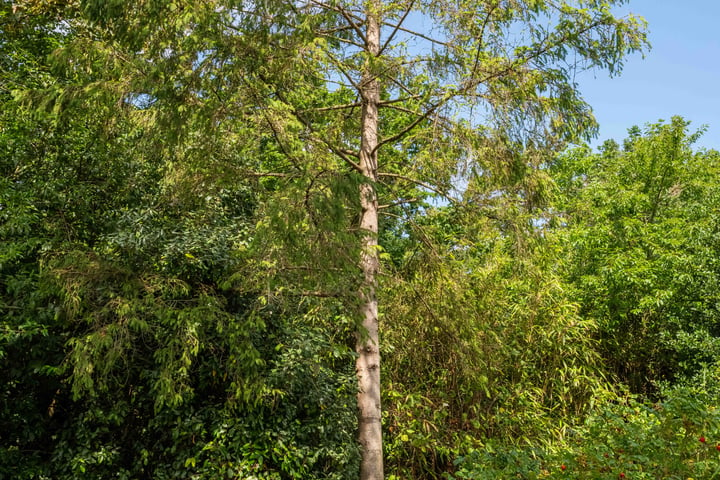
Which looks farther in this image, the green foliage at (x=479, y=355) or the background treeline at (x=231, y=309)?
the green foliage at (x=479, y=355)

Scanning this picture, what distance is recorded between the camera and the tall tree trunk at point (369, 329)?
5055 mm

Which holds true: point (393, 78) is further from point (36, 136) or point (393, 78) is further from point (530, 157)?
point (36, 136)

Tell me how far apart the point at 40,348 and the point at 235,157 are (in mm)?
2346

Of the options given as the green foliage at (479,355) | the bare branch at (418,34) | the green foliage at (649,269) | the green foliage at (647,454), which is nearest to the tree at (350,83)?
the bare branch at (418,34)

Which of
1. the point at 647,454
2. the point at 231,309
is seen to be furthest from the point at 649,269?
the point at 231,309

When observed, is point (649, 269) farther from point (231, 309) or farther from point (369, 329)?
point (231, 309)

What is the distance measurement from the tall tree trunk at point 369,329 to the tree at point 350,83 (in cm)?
2

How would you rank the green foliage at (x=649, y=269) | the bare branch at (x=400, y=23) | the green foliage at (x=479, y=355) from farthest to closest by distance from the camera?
the green foliage at (x=649, y=269)
the green foliage at (x=479, y=355)
the bare branch at (x=400, y=23)

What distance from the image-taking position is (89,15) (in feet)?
12.6

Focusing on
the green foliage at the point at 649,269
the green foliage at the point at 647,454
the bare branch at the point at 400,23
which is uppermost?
the bare branch at the point at 400,23

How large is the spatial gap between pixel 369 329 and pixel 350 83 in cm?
217

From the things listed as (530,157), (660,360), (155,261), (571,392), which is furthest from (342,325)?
(660,360)

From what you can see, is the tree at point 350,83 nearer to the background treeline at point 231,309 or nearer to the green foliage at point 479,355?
the background treeline at point 231,309

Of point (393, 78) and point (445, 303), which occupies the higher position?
point (393, 78)
